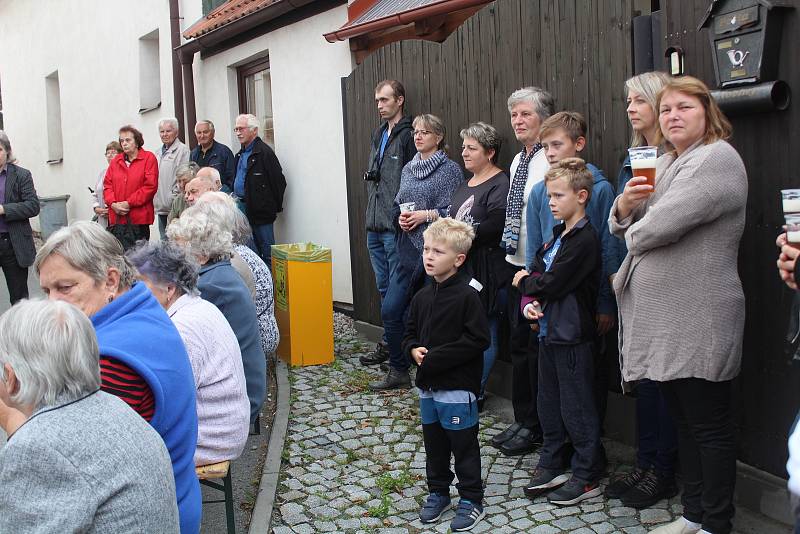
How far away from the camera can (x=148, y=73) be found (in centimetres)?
1462

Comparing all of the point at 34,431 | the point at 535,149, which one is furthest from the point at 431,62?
the point at 34,431

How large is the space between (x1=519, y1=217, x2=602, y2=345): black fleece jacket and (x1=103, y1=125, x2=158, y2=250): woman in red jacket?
6325mm

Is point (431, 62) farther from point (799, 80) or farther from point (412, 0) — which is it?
point (799, 80)

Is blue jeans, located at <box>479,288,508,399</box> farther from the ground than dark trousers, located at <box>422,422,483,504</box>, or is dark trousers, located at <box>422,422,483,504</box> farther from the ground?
blue jeans, located at <box>479,288,508,399</box>

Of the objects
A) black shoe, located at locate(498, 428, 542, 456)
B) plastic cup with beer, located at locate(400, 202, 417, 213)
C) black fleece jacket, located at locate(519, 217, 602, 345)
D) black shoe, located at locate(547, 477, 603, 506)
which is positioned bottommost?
black shoe, located at locate(547, 477, 603, 506)

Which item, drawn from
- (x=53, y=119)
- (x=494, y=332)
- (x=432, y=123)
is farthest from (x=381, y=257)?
(x=53, y=119)

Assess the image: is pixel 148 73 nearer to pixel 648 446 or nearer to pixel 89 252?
pixel 89 252

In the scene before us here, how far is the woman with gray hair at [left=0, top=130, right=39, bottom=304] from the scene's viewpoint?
782 cm

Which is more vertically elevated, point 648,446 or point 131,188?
point 131,188

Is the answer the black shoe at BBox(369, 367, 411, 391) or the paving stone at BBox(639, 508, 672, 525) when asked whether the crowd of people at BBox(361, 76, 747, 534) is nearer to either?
the paving stone at BBox(639, 508, 672, 525)

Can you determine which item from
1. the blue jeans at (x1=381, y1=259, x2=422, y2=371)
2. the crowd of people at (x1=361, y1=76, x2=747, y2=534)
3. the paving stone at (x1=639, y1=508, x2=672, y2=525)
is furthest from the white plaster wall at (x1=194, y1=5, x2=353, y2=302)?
the paving stone at (x1=639, y1=508, x2=672, y2=525)

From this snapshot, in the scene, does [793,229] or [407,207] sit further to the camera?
[407,207]

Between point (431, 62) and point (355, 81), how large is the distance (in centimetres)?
140

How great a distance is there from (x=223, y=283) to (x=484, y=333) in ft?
4.28
